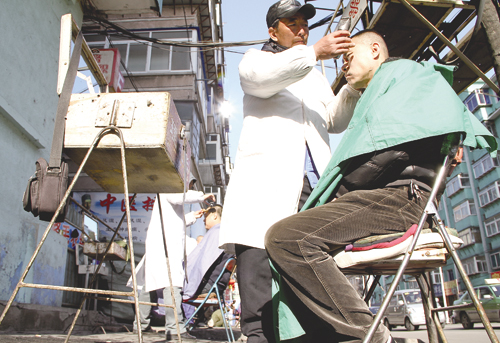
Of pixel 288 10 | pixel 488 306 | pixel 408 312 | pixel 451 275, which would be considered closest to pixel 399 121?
pixel 288 10

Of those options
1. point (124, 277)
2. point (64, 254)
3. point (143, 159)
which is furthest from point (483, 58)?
point (124, 277)

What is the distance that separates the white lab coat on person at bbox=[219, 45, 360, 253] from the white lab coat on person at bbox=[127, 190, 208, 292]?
8.19 feet

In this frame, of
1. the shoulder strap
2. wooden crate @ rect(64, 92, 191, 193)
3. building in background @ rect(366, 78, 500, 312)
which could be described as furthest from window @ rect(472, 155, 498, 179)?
the shoulder strap

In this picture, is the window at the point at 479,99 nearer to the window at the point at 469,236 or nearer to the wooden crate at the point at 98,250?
the window at the point at 469,236

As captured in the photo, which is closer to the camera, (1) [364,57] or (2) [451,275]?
(1) [364,57]

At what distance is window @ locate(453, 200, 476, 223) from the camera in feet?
101

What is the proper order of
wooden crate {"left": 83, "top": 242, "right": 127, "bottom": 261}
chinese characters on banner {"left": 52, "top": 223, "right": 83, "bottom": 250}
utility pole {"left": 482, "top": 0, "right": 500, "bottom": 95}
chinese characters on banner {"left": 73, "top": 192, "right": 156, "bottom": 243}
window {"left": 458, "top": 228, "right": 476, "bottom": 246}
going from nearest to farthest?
utility pole {"left": 482, "top": 0, "right": 500, "bottom": 95} < wooden crate {"left": 83, "top": 242, "right": 127, "bottom": 261} < chinese characters on banner {"left": 52, "top": 223, "right": 83, "bottom": 250} < chinese characters on banner {"left": 73, "top": 192, "right": 156, "bottom": 243} < window {"left": 458, "top": 228, "right": 476, "bottom": 246}

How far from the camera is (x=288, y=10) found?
6.87 feet

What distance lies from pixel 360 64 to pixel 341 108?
1.19 feet

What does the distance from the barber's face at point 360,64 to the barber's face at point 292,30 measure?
0.42 metres

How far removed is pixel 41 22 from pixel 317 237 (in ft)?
17.8

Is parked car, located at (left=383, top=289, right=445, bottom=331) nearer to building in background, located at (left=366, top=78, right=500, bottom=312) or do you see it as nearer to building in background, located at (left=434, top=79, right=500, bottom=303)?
building in background, located at (left=366, top=78, right=500, bottom=312)

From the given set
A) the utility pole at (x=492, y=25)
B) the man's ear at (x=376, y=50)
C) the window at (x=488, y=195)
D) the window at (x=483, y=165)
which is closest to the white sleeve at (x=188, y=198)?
the man's ear at (x=376, y=50)

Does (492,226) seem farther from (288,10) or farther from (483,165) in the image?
(288,10)
